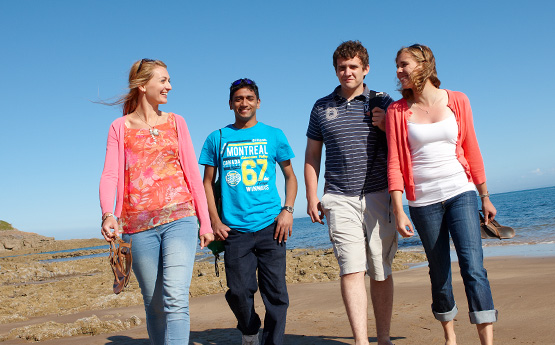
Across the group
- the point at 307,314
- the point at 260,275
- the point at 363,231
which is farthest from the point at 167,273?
the point at 307,314

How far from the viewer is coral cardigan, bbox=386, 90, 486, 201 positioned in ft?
10.5

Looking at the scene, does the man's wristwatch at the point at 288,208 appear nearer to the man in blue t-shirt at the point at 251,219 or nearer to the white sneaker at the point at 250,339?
the man in blue t-shirt at the point at 251,219

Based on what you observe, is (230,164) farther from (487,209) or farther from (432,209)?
(487,209)

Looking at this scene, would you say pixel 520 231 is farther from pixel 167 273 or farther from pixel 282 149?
pixel 167 273

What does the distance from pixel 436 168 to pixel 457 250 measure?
1.85 ft

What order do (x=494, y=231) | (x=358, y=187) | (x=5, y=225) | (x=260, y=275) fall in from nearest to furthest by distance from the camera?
1. (x=494, y=231)
2. (x=358, y=187)
3. (x=260, y=275)
4. (x=5, y=225)

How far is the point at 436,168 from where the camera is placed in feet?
10.4

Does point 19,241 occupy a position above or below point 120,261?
below

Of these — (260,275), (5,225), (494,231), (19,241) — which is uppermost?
(5,225)

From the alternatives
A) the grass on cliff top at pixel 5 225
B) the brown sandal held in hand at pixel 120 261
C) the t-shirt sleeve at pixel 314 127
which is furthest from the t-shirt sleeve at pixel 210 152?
the grass on cliff top at pixel 5 225

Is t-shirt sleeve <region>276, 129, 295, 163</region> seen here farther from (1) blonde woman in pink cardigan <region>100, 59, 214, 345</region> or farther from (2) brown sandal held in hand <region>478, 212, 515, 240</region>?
(2) brown sandal held in hand <region>478, 212, 515, 240</region>

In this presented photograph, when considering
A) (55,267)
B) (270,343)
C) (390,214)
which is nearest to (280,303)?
(270,343)

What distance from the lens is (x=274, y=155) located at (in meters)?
3.99

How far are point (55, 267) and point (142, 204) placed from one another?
17.8 metres
